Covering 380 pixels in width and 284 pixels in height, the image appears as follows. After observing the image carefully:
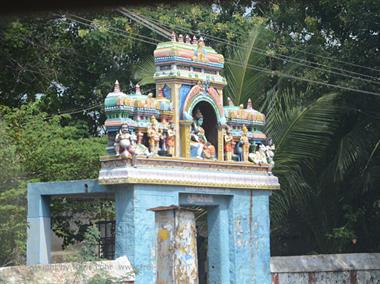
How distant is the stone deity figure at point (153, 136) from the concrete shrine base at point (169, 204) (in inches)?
25.6

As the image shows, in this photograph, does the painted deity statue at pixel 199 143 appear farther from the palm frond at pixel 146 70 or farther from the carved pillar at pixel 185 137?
the palm frond at pixel 146 70

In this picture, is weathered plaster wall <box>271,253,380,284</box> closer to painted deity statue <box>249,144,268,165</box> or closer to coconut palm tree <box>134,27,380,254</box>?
painted deity statue <box>249,144,268,165</box>

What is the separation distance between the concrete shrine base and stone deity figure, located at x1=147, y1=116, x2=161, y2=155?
65 cm

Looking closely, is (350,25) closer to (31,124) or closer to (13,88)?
(31,124)

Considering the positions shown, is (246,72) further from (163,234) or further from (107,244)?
(163,234)

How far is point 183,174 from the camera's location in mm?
16141

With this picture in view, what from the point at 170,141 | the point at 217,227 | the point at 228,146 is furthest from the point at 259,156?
the point at 170,141

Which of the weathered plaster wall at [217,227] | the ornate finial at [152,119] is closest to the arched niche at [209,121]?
the weathered plaster wall at [217,227]

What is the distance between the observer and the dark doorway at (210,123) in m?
17.5

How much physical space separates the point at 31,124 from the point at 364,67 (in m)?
8.54

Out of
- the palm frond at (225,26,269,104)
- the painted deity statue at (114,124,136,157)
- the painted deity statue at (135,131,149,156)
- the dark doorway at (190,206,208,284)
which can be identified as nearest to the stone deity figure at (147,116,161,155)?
the painted deity statue at (135,131,149,156)

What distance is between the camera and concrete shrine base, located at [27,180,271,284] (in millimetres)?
15273

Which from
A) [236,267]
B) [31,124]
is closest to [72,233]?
[31,124]

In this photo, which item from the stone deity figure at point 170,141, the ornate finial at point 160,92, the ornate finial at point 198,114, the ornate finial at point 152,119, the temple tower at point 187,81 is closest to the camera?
the ornate finial at point 152,119
